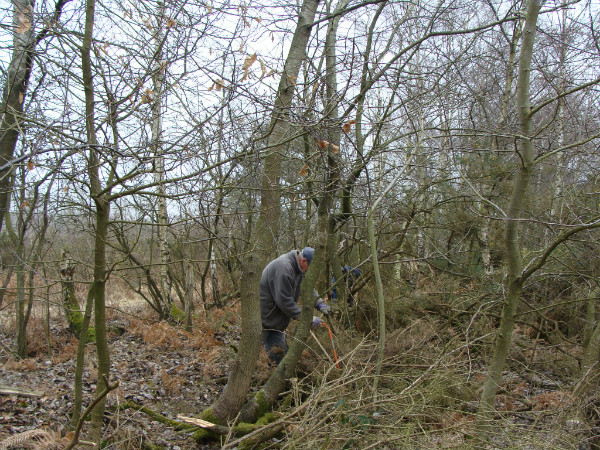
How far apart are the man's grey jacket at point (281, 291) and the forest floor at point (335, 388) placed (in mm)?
536

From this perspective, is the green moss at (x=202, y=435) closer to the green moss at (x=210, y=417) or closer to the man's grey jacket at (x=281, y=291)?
the green moss at (x=210, y=417)

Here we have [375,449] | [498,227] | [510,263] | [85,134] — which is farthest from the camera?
[498,227]

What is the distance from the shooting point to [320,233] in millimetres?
5125

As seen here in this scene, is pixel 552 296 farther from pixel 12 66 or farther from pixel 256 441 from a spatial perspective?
pixel 12 66

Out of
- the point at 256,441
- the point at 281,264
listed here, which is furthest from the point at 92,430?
the point at 281,264

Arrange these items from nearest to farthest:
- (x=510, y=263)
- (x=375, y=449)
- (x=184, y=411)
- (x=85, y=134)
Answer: (x=375, y=449) < (x=510, y=263) < (x=85, y=134) < (x=184, y=411)

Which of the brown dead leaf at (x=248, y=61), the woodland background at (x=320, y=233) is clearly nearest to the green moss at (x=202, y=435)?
the woodland background at (x=320, y=233)

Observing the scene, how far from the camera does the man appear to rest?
5.79 metres

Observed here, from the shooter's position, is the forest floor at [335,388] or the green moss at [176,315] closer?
the forest floor at [335,388]

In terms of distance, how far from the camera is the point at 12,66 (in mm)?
4656

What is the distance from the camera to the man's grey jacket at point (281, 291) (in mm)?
5785

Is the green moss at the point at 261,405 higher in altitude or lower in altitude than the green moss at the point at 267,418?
higher

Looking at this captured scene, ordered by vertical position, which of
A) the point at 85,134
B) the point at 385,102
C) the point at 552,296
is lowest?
the point at 552,296

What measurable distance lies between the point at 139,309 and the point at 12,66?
698cm
